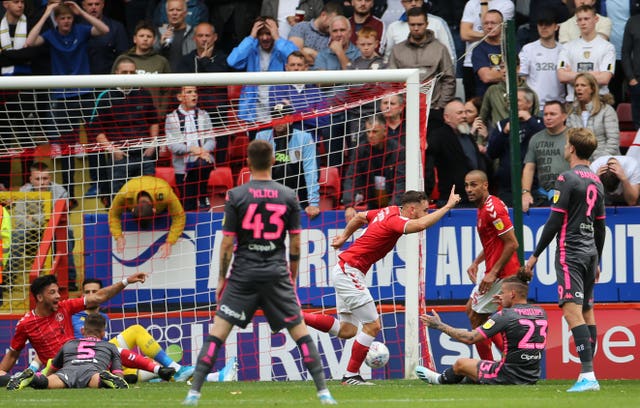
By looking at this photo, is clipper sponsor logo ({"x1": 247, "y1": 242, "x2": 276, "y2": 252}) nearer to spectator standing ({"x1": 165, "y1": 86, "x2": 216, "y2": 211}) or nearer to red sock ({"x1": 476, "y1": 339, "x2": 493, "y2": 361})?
red sock ({"x1": 476, "y1": 339, "x2": 493, "y2": 361})

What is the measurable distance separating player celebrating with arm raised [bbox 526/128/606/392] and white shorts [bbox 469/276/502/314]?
1.66m

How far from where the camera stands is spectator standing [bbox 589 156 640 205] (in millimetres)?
13852

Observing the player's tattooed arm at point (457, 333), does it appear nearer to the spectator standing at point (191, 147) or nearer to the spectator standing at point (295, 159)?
the spectator standing at point (295, 159)

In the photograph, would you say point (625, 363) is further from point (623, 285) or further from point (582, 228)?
point (582, 228)

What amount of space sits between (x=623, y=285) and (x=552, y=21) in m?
4.06

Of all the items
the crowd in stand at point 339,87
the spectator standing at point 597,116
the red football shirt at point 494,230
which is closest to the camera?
the red football shirt at point 494,230

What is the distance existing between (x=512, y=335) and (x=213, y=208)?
4.33 meters

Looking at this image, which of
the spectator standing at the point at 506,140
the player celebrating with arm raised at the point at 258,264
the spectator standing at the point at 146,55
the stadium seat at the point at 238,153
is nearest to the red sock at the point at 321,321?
the stadium seat at the point at 238,153

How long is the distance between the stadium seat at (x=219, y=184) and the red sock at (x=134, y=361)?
2.43 metres

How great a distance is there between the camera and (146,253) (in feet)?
44.7

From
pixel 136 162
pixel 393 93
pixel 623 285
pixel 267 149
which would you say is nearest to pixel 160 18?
pixel 136 162

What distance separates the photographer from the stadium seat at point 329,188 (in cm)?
1377

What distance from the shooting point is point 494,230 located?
1223 centimetres

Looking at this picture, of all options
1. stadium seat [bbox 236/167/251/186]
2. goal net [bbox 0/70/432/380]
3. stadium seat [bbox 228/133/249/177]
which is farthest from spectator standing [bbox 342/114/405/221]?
stadium seat [bbox 228/133/249/177]
